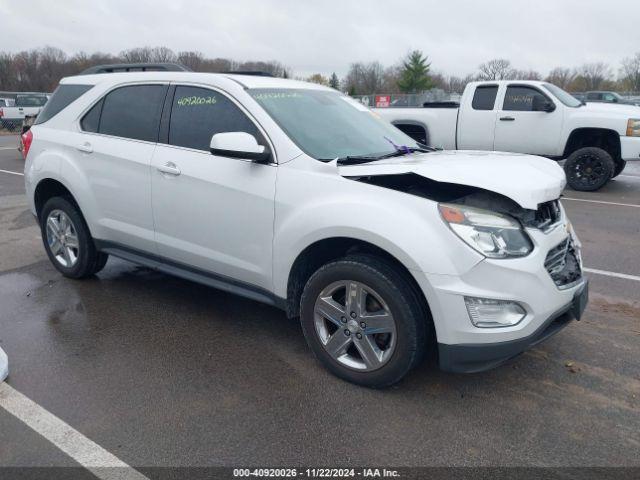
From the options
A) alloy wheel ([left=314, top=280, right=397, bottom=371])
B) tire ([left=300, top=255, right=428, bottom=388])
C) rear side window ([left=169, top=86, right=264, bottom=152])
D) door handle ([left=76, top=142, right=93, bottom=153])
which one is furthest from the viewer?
door handle ([left=76, top=142, right=93, bottom=153])

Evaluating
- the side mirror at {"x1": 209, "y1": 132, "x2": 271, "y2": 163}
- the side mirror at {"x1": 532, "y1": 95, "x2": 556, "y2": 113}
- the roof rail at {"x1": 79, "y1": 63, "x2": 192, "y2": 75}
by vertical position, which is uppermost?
the roof rail at {"x1": 79, "y1": 63, "x2": 192, "y2": 75}

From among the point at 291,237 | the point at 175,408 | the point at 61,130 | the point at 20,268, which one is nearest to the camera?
the point at 175,408

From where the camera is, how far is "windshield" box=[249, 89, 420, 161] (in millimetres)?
3535

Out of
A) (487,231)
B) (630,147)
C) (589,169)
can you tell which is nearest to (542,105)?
(589,169)

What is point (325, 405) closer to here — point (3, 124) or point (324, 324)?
point (324, 324)

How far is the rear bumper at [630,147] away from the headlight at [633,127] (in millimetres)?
79

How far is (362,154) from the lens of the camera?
12.0 ft

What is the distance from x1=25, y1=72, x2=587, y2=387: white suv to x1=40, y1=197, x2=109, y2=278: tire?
64mm

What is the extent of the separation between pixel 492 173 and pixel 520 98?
834 centimetres

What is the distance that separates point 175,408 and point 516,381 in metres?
2.05

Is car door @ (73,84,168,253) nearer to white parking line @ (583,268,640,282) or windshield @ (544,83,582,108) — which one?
white parking line @ (583,268,640,282)

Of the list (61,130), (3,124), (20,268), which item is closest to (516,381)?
(61,130)

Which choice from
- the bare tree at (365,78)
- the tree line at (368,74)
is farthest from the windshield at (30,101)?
the bare tree at (365,78)

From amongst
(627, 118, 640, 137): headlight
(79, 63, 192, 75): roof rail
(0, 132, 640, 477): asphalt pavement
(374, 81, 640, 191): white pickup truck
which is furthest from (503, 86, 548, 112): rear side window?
(79, 63, 192, 75): roof rail
